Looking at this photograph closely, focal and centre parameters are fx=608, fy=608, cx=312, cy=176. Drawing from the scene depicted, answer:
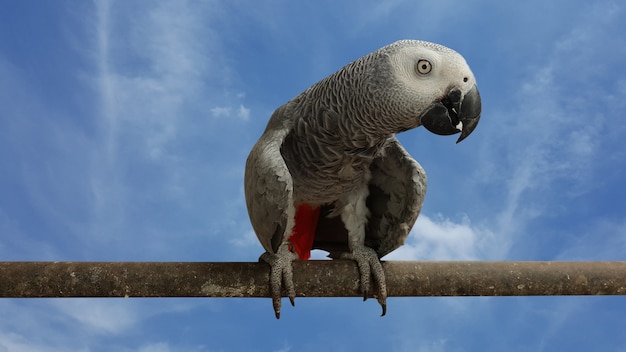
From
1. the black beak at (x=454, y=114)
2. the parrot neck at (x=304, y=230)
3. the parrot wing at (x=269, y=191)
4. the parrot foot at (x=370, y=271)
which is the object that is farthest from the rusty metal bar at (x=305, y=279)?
the black beak at (x=454, y=114)

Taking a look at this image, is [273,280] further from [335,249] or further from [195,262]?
[335,249]

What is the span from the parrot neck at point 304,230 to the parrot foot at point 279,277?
271mm

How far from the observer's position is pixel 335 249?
2.56 m

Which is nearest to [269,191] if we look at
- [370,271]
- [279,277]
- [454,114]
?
[279,277]

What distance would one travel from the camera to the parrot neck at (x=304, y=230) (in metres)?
2.46

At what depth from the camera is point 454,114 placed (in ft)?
6.40

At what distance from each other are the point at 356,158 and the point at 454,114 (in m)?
0.43

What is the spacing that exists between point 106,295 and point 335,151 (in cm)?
96

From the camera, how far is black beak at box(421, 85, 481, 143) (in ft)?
6.32

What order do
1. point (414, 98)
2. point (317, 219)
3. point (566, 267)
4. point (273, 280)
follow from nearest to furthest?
point (414, 98)
point (273, 280)
point (566, 267)
point (317, 219)

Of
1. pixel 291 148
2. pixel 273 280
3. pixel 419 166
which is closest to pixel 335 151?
pixel 291 148

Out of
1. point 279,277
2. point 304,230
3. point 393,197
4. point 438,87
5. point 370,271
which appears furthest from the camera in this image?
point 304,230

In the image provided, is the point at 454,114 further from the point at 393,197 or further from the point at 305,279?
the point at 305,279

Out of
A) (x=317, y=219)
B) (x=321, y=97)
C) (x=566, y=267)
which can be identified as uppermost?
(x=321, y=97)
